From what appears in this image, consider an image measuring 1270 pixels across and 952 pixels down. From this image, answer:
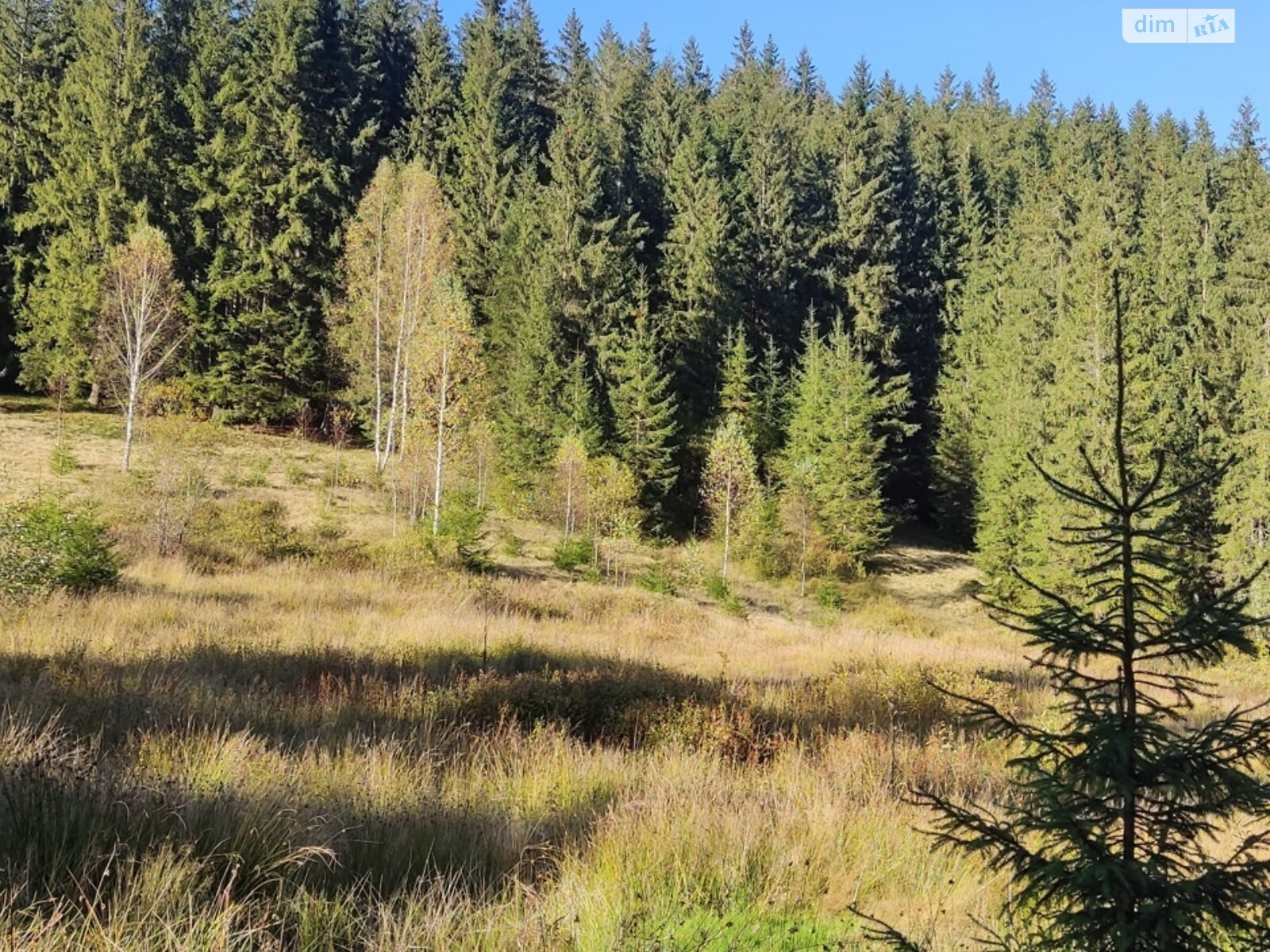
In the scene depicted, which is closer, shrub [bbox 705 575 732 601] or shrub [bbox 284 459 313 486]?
shrub [bbox 705 575 732 601]

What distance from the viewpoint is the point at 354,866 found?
3.24 m

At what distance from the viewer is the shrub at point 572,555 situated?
26.3 meters

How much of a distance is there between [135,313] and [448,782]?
106 ft

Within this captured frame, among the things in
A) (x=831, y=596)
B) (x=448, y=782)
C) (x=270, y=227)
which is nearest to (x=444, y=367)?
(x=831, y=596)

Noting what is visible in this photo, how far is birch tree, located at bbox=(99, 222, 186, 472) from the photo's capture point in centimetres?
2969

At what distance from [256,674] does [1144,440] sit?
32025 mm

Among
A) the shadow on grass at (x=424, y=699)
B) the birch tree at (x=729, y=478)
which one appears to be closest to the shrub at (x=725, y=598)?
the birch tree at (x=729, y=478)

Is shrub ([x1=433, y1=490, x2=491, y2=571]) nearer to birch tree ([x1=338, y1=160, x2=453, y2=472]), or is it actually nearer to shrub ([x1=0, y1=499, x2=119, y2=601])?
birch tree ([x1=338, y1=160, x2=453, y2=472])

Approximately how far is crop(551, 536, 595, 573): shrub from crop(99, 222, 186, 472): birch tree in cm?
1529

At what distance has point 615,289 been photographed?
40.6m

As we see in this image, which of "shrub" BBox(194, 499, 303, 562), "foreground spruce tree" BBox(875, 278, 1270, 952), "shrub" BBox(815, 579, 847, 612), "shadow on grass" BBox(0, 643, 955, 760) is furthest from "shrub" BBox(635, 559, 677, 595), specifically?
"foreground spruce tree" BBox(875, 278, 1270, 952)

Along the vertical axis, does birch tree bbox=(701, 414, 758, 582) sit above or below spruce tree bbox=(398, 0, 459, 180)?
below

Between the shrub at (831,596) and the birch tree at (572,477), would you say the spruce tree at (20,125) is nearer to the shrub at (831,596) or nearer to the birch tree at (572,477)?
the birch tree at (572,477)

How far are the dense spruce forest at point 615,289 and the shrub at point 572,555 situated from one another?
14.2 feet
